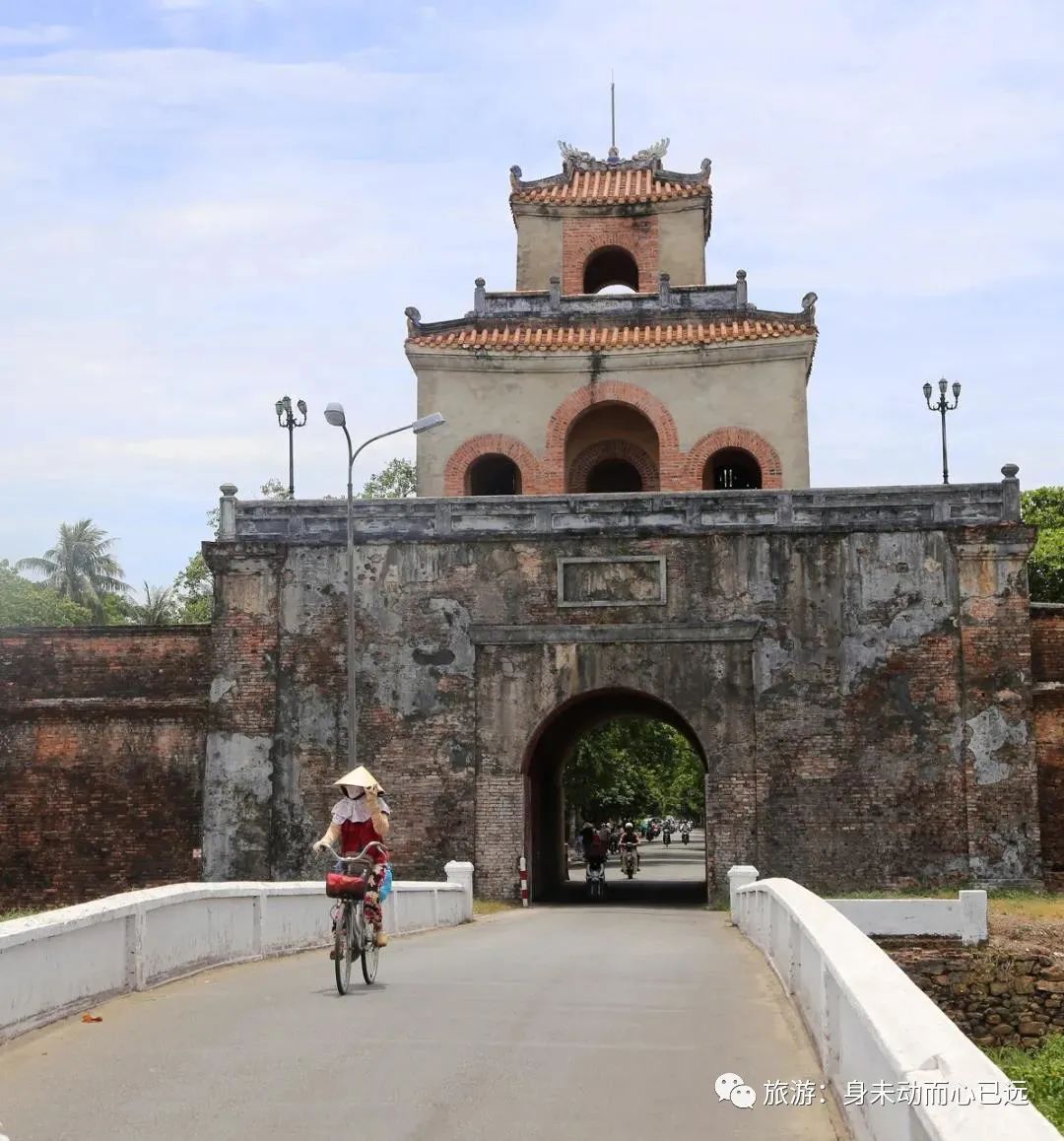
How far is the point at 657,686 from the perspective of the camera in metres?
23.2

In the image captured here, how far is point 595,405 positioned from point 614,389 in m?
0.42

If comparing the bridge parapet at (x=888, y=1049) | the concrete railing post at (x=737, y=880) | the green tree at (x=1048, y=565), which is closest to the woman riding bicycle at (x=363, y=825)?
the bridge parapet at (x=888, y=1049)

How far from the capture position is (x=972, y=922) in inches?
691

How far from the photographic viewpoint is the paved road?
20.7 feet

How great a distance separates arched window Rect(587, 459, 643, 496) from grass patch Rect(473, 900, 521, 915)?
27.1 ft

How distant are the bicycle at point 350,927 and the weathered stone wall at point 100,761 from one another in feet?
44.7

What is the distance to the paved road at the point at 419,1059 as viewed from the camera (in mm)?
6324

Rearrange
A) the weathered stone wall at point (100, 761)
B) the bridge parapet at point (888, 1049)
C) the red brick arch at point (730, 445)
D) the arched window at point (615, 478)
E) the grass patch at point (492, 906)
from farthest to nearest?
the arched window at point (615, 478) < the red brick arch at point (730, 445) < the weathered stone wall at point (100, 761) < the grass patch at point (492, 906) < the bridge parapet at point (888, 1049)

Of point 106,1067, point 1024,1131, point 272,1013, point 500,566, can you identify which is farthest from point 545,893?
point 1024,1131

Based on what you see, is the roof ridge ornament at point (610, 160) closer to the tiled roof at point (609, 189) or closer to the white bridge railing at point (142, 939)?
the tiled roof at point (609, 189)

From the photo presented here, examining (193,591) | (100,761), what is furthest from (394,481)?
(100,761)

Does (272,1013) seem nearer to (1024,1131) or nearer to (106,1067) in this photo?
(106,1067)

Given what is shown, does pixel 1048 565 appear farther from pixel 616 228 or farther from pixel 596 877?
pixel 596 877

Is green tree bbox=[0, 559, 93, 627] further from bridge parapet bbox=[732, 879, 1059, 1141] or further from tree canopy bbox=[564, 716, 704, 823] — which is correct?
bridge parapet bbox=[732, 879, 1059, 1141]
